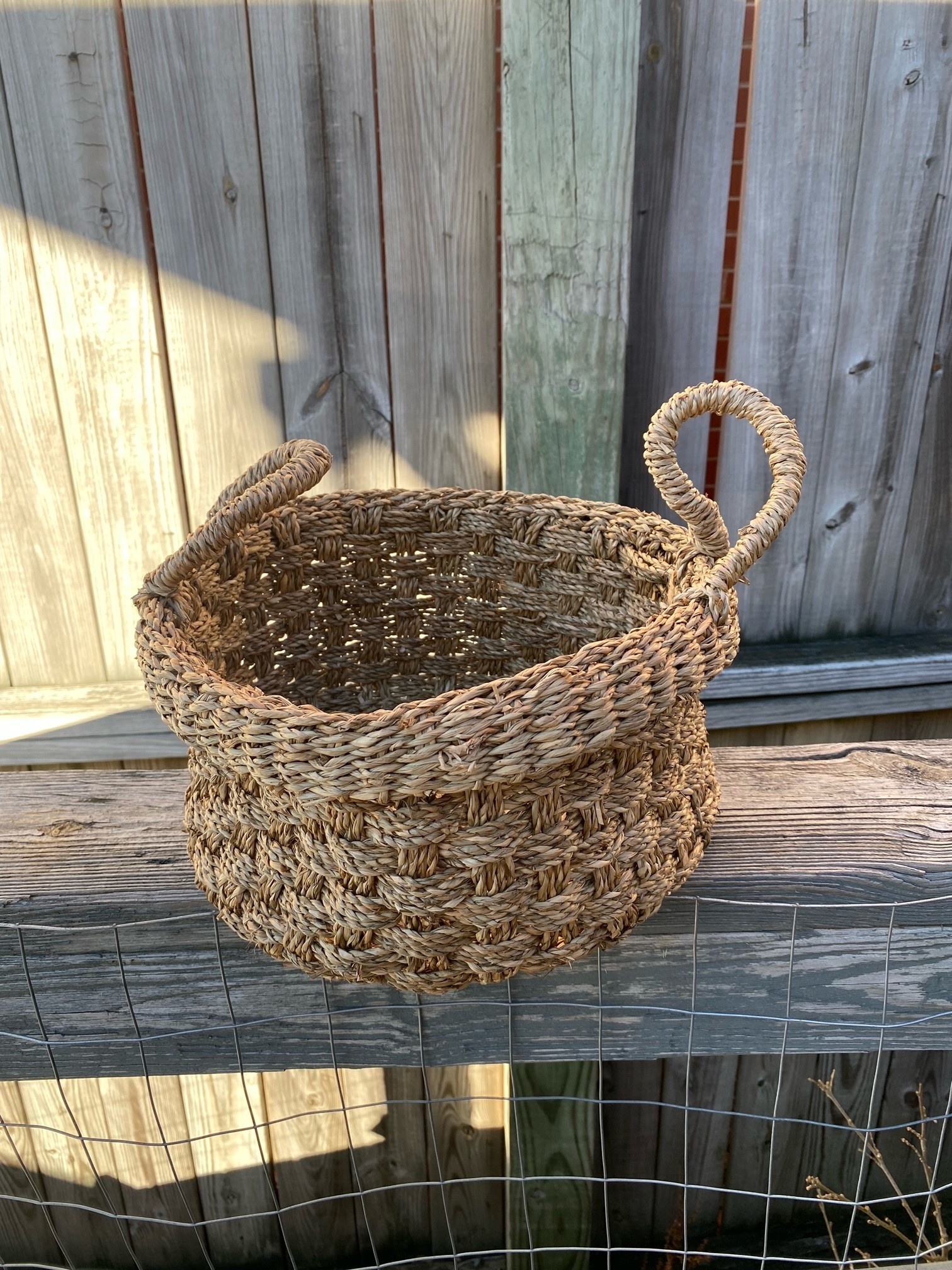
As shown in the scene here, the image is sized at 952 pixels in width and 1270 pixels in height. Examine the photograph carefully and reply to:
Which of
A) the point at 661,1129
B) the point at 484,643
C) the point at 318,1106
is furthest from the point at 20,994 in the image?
the point at 661,1129

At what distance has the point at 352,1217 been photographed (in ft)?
5.43

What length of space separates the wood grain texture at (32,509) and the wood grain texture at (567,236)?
0.60 meters

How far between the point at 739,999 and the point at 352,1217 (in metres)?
1.19

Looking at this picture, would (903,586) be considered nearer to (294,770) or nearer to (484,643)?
(484,643)

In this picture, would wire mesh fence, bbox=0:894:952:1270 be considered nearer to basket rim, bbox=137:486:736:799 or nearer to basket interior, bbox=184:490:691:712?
basket interior, bbox=184:490:691:712

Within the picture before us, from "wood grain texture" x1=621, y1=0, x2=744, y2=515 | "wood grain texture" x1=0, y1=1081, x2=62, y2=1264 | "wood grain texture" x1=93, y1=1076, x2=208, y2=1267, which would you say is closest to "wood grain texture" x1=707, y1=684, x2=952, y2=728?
"wood grain texture" x1=621, y1=0, x2=744, y2=515

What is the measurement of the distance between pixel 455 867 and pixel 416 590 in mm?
483

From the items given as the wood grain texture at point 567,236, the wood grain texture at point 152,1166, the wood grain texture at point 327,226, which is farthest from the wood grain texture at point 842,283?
the wood grain texture at point 152,1166

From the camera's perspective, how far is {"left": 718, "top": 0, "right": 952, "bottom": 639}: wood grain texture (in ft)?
3.74

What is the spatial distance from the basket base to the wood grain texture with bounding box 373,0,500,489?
0.70m

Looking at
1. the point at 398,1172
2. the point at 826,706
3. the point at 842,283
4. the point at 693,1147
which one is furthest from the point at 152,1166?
the point at 842,283

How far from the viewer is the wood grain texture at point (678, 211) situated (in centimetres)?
111

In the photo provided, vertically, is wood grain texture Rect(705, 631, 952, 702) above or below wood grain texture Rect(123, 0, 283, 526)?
below

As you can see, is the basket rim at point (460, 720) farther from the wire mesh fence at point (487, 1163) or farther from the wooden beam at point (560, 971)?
the wire mesh fence at point (487, 1163)
